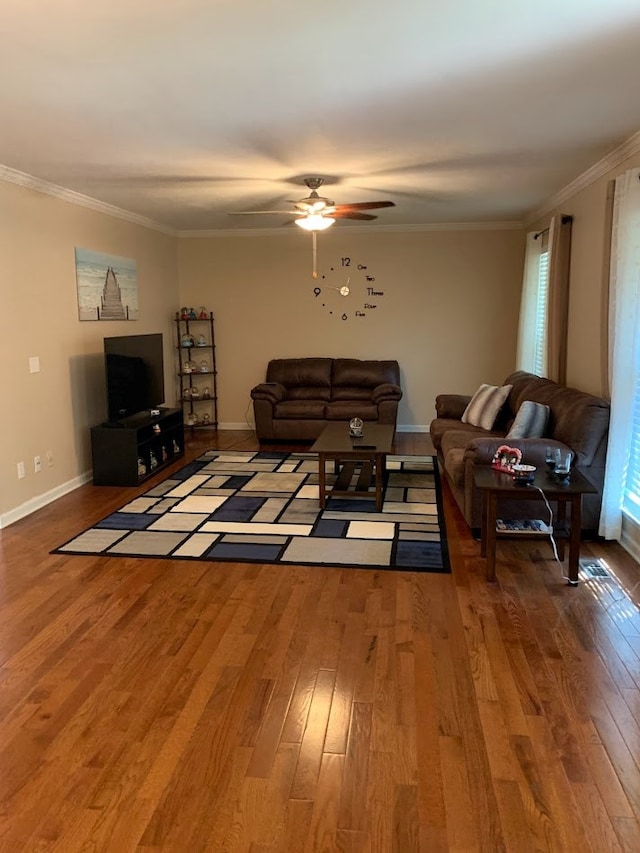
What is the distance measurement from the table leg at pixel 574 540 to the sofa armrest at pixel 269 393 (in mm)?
4278

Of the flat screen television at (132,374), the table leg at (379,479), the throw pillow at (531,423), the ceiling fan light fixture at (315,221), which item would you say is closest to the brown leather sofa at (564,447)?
the throw pillow at (531,423)

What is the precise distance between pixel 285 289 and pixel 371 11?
230 inches

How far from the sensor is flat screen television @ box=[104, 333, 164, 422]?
5667 mm

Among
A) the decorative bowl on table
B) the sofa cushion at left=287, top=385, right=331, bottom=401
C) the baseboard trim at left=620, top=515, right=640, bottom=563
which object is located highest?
the sofa cushion at left=287, top=385, right=331, bottom=401

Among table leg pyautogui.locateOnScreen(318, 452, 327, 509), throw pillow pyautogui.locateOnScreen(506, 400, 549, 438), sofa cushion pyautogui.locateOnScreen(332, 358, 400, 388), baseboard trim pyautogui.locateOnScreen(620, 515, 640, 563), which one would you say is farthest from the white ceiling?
sofa cushion pyautogui.locateOnScreen(332, 358, 400, 388)

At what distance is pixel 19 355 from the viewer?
15.9 ft

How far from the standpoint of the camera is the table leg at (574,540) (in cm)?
349

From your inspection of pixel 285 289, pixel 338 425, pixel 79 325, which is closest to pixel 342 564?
pixel 338 425

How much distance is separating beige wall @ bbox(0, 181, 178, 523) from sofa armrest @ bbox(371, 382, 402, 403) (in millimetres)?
2819

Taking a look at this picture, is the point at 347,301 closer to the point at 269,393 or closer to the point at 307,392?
the point at 307,392

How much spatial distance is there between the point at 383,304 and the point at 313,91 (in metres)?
4.96

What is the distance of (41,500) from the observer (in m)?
5.13

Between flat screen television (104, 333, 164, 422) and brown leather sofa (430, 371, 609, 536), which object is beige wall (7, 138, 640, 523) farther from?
brown leather sofa (430, 371, 609, 536)

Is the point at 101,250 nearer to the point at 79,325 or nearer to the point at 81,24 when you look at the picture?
the point at 79,325
